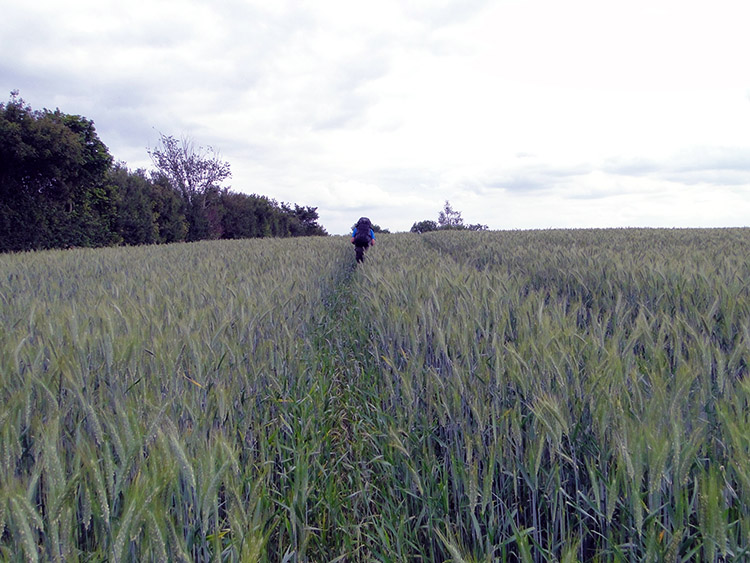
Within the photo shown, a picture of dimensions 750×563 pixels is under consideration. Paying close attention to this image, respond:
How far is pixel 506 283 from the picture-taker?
3859 mm

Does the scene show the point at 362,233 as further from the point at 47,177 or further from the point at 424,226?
the point at 424,226

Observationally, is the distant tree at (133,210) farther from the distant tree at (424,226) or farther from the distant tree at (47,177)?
the distant tree at (424,226)

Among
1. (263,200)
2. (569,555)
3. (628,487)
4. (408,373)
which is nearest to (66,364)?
(408,373)

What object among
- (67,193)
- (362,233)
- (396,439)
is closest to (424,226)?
(67,193)

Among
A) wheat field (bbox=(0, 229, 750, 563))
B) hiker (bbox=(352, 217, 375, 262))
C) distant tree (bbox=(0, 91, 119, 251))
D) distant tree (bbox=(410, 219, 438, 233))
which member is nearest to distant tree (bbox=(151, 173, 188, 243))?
distant tree (bbox=(0, 91, 119, 251))

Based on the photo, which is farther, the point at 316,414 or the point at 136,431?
the point at 316,414

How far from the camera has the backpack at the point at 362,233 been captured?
37.1 feet

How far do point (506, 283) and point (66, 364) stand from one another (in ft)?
10.3

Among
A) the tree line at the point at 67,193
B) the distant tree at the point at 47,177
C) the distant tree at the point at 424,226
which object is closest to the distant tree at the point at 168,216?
the tree line at the point at 67,193

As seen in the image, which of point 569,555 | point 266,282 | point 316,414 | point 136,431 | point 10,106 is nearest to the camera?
point 569,555

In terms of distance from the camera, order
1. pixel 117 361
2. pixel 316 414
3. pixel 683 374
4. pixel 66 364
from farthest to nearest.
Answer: pixel 316 414
pixel 117 361
pixel 66 364
pixel 683 374

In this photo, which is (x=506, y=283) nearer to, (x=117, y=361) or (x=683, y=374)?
(x=683, y=374)

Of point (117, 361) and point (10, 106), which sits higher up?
point (10, 106)

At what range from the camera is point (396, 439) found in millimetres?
1764
